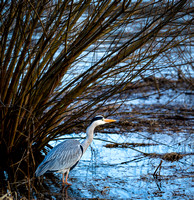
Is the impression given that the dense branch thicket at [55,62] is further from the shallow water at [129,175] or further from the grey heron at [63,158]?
the shallow water at [129,175]

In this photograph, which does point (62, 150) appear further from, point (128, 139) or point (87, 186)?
point (128, 139)

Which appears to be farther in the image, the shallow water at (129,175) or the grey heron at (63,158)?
the grey heron at (63,158)

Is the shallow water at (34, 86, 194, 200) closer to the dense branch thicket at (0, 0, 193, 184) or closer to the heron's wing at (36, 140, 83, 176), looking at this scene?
the heron's wing at (36, 140, 83, 176)

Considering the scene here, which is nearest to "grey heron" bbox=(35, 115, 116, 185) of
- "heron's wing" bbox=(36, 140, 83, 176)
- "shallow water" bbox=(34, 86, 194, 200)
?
"heron's wing" bbox=(36, 140, 83, 176)

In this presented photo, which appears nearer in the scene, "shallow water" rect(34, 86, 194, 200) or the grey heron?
"shallow water" rect(34, 86, 194, 200)

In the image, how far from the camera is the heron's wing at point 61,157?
5.02 metres

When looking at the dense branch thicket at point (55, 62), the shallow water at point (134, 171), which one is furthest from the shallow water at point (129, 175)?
the dense branch thicket at point (55, 62)

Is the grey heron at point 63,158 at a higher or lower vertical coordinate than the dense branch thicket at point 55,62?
lower

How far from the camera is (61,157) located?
521 cm

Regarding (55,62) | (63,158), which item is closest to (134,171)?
(63,158)

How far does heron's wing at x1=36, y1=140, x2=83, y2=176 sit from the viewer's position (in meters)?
5.02

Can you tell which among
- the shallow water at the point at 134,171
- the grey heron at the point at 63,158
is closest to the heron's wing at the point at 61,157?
the grey heron at the point at 63,158

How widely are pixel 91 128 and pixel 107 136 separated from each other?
73.2 inches

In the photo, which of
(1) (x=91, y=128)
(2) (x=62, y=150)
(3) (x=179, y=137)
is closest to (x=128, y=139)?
(3) (x=179, y=137)
